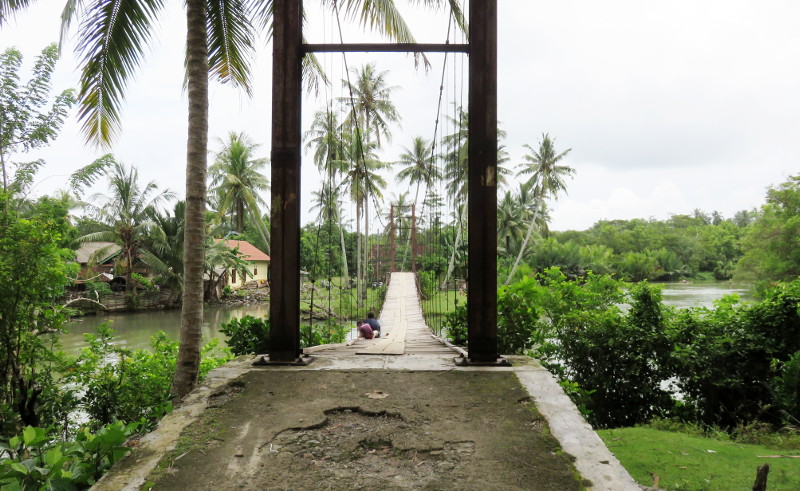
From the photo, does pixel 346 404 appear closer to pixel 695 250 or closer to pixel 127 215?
pixel 127 215

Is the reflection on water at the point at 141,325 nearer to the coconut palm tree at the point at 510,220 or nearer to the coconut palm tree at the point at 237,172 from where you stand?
the coconut palm tree at the point at 237,172

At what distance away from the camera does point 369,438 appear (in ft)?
7.06

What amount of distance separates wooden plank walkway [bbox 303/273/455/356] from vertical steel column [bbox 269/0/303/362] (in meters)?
0.57

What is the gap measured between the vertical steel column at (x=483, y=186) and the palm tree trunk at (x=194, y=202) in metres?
2.80

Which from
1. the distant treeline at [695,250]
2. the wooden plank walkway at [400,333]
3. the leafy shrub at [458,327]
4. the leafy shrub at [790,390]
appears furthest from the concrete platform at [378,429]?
the distant treeline at [695,250]

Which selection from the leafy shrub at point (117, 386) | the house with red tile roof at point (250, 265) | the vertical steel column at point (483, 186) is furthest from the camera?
the house with red tile roof at point (250, 265)

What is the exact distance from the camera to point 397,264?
33812 mm

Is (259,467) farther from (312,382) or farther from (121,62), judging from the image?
(121,62)

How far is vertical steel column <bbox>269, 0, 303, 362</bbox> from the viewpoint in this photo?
3.18 metres

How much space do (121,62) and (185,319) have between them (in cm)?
292

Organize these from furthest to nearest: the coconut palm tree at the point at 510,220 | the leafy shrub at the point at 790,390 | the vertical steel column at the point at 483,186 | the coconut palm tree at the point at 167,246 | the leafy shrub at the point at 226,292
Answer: the coconut palm tree at the point at 510,220
the leafy shrub at the point at 226,292
the coconut palm tree at the point at 167,246
the leafy shrub at the point at 790,390
the vertical steel column at the point at 483,186

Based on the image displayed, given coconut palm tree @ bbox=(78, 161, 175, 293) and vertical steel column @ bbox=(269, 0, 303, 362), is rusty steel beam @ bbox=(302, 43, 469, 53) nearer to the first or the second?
vertical steel column @ bbox=(269, 0, 303, 362)

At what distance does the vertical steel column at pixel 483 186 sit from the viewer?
10.4 feet

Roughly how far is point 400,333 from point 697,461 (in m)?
3.81
